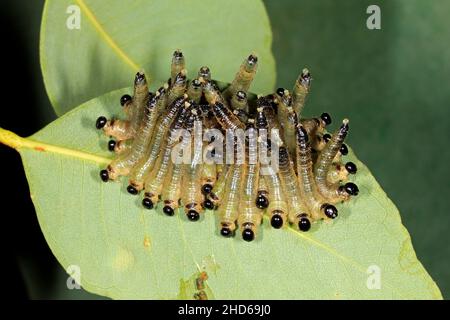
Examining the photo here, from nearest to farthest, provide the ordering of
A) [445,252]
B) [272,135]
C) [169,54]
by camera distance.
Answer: [272,135], [169,54], [445,252]

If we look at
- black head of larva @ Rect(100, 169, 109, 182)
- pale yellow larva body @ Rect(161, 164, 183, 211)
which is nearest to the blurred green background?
pale yellow larva body @ Rect(161, 164, 183, 211)

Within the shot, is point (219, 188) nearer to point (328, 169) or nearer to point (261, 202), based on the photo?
point (261, 202)

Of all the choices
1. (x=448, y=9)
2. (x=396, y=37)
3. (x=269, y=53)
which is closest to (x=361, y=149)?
(x=396, y=37)

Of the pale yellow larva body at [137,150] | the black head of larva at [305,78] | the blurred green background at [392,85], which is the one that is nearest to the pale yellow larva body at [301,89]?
the black head of larva at [305,78]

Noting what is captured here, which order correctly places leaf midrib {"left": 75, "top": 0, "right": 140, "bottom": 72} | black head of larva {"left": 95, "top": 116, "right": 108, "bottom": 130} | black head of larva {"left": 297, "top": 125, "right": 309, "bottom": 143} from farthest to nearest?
leaf midrib {"left": 75, "top": 0, "right": 140, "bottom": 72}
black head of larva {"left": 95, "top": 116, "right": 108, "bottom": 130}
black head of larva {"left": 297, "top": 125, "right": 309, "bottom": 143}

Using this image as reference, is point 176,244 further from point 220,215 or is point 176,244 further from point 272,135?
point 272,135

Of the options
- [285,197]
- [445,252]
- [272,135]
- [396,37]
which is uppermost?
[396,37]

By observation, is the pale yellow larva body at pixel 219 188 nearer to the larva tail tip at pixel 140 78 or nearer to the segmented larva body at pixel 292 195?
the segmented larva body at pixel 292 195

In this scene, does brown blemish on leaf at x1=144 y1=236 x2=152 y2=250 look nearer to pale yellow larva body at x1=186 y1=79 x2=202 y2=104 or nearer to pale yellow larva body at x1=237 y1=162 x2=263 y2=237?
pale yellow larva body at x1=237 y1=162 x2=263 y2=237
